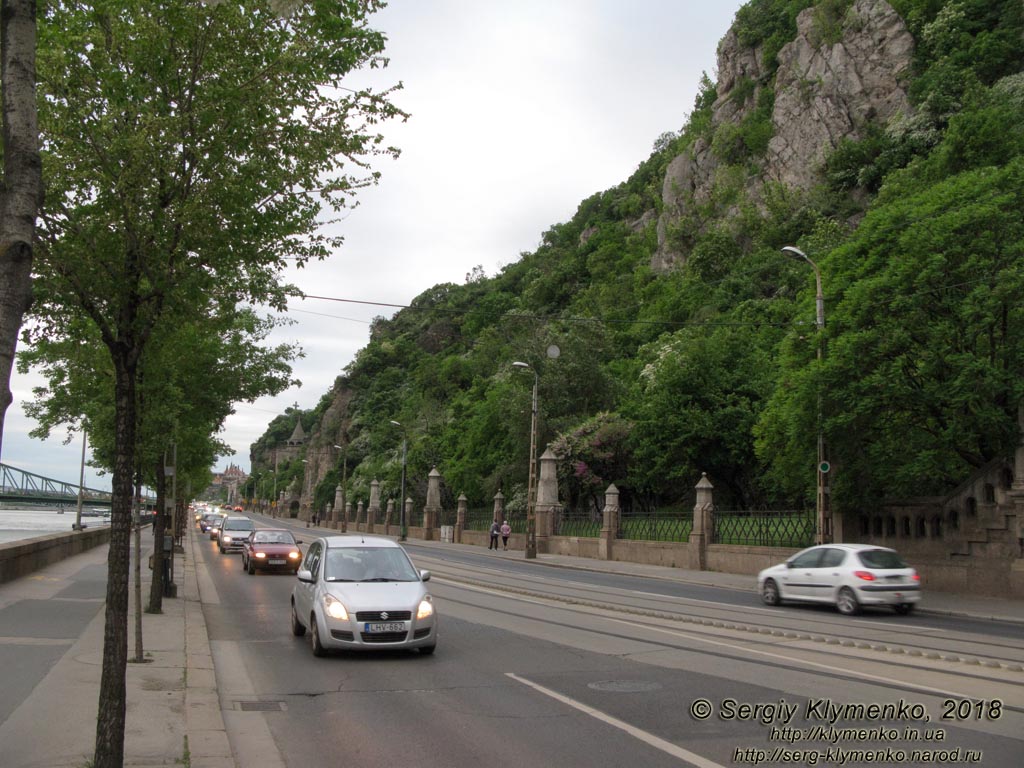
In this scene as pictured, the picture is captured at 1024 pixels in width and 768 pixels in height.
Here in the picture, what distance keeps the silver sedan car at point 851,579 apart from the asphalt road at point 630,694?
1427mm

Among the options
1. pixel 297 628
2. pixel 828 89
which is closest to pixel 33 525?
pixel 828 89

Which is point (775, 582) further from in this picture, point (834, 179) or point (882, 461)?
point (834, 179)

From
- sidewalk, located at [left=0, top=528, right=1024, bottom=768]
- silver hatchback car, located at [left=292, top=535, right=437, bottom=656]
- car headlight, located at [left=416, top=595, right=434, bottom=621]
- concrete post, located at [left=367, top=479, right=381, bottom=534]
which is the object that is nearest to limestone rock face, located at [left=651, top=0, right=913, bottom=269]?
concrete post, located at [left=367, top=479, right=381, bottom=534]

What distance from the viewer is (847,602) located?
1759 centimetres

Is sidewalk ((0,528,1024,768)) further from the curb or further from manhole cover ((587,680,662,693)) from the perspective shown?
manhole cover ((587,680,662,693))

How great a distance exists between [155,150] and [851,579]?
15665mm

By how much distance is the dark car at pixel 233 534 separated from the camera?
38156 millimetres

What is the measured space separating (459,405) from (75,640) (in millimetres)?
74359

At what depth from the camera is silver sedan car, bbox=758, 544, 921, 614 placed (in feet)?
56.6

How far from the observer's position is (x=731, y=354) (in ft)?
146

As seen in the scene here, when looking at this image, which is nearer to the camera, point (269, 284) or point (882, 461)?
point (269, 284)

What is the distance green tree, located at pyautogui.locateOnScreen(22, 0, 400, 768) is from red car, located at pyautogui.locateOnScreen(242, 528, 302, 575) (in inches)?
764

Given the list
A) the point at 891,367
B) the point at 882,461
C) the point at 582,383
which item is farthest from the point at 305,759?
the point at 582,383

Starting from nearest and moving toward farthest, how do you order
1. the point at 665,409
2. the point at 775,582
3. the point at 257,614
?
1. the point at 257,614
2. the point at 775,582
3. the point at 665,409
